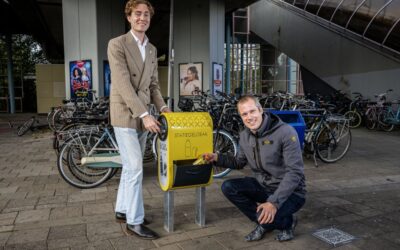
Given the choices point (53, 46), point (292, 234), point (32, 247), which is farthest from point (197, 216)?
point (53, 46)

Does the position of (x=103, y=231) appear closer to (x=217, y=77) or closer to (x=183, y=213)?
(x=183, y=213)

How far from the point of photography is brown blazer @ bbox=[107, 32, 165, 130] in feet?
9.61

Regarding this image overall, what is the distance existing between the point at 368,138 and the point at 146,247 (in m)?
8.47

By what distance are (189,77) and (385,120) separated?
6683 millimetres

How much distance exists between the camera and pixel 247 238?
3.04 m

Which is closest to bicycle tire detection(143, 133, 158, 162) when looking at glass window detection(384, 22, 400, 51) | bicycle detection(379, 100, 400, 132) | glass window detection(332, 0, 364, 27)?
bicycle detection(379, 100, 400, 132)

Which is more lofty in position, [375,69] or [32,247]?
[375,69]

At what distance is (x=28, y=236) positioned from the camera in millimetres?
3119

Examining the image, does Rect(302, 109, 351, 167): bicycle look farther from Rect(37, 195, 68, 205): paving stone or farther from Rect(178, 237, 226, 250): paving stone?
Rect(37, 195, 68, 205): paving stone

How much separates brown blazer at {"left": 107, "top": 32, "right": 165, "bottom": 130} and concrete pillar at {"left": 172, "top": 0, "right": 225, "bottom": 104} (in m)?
10.2

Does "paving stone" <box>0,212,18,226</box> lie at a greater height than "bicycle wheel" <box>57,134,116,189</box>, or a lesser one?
lesser

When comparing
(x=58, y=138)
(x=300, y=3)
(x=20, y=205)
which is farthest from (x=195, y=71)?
(x=20, y=205)

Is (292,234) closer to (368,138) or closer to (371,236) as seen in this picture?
(371,236)

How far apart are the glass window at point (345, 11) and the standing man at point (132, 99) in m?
13.3
